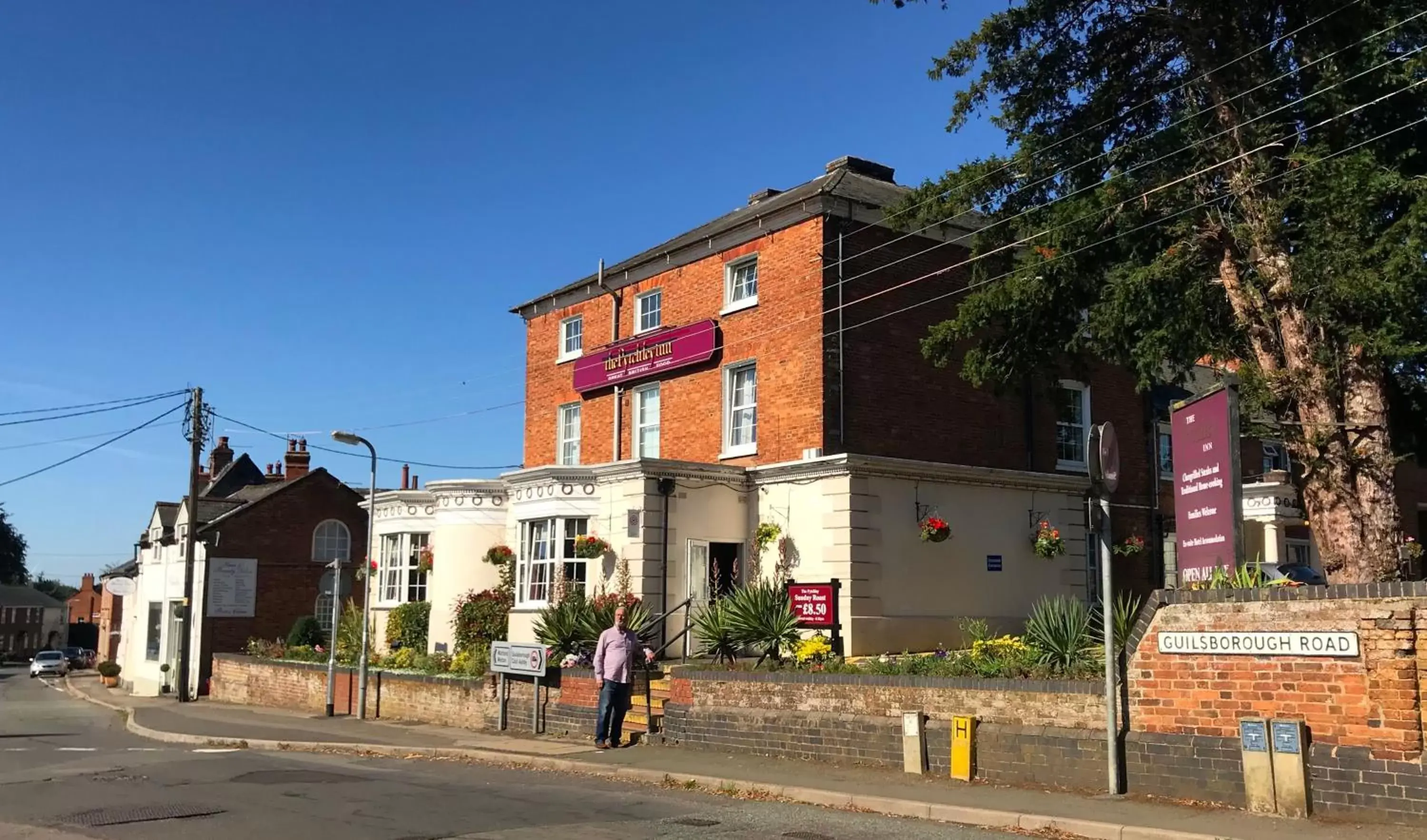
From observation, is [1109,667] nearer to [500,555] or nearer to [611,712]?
[611,712]

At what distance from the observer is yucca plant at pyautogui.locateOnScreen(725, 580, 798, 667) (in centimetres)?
1658

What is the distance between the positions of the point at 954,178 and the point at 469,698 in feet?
39.0

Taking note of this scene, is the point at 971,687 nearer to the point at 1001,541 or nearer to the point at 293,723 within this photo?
the point at 1001,541

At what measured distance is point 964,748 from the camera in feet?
41.2

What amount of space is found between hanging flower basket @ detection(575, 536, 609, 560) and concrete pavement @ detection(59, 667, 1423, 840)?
3.73m

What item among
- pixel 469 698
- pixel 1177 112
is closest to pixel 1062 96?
pixel 1177 112

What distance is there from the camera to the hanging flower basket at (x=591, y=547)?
2108 centimetres

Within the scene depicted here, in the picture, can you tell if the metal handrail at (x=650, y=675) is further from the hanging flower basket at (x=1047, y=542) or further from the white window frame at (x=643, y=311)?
the white window frame at (x=643, y=311)

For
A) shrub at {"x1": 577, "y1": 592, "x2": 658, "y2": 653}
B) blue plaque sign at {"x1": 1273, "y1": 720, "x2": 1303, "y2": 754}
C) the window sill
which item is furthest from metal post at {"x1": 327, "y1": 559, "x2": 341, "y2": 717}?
blue plaque sign at {"x1": 1273, "y1": 720, "x2": 1303, "y2": 754}

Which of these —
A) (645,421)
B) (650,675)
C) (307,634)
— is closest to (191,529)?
(307,634)

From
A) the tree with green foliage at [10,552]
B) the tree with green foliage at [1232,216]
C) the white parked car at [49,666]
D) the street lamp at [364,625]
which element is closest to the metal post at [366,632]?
the street lamp at [364,625]

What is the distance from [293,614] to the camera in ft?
132

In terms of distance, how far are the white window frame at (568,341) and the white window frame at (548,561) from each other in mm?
6696

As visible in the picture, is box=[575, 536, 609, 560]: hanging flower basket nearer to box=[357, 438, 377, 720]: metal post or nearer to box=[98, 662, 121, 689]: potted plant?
box=[357, 438, 377, 720]: metal post
